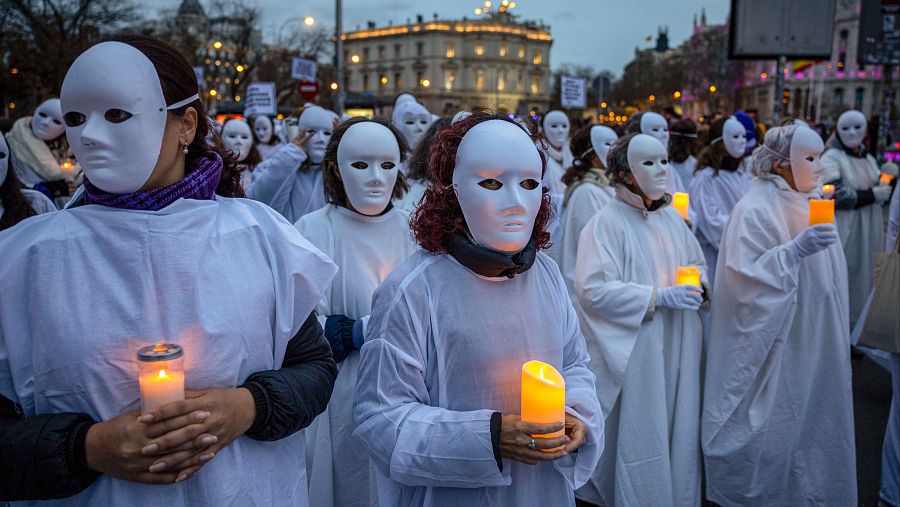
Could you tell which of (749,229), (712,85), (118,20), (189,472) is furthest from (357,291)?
(712,85)

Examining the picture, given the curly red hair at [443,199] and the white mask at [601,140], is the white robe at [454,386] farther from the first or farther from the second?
the white mask at [601,140]

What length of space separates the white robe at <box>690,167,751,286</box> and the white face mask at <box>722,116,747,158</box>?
0.24m

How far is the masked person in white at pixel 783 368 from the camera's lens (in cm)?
459

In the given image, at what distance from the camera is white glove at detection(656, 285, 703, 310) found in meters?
4.14

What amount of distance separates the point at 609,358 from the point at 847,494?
1768 millimetres

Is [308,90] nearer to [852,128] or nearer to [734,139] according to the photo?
[734,139]

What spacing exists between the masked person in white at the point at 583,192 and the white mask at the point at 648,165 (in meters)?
1.42

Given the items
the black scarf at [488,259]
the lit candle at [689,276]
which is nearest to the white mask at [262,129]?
the lit candle at [689,276]

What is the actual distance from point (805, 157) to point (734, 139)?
146 inches

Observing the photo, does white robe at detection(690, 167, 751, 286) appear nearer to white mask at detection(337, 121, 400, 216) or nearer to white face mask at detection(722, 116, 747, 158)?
white face mask at detection(722, 116, 747, 158)

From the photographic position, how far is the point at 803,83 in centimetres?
8894

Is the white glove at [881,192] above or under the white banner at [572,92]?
under

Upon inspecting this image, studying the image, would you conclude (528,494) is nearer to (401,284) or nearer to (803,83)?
(401,284)

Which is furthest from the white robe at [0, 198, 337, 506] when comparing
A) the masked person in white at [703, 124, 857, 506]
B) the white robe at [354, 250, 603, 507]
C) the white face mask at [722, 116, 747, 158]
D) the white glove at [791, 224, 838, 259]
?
the white face mask at [722, 116, 747, 158]
